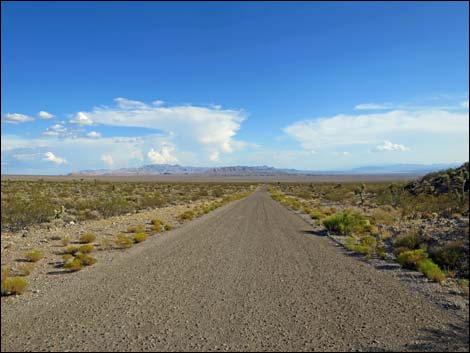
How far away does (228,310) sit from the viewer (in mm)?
8977

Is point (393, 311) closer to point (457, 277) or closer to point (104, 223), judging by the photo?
point (457, 277)

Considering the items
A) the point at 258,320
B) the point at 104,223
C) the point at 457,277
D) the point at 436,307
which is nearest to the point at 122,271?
the point at 258,320

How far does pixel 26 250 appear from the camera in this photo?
16.0 metres

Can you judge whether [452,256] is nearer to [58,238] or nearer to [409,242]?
[409,242]

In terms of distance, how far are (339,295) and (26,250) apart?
12610 mm

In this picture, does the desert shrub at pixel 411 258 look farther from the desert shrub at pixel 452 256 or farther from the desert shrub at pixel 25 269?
the desert shrub at pixel 25 269

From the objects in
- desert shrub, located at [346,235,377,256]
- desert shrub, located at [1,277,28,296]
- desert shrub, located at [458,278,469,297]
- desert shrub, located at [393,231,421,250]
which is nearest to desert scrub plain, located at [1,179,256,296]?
desert shrub, located at [1,277,28,296]

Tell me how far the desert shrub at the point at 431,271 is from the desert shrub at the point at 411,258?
377mm

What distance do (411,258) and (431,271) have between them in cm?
161

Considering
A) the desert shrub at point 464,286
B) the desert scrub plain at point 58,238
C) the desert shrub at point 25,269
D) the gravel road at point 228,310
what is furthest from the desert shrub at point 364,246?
the desert shrub at point 25,269

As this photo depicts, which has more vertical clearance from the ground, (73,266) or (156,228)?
(73,266)

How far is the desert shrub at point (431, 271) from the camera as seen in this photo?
11.8 metres

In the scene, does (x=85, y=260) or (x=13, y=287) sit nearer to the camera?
(x=13, y=287)

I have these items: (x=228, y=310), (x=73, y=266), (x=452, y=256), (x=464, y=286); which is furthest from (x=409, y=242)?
(x=73, y=266)
